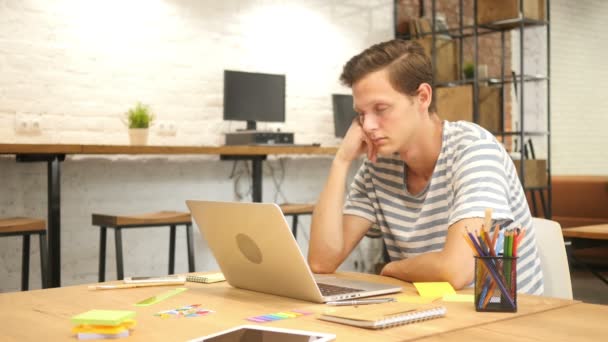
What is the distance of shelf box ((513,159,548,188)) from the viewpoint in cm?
574

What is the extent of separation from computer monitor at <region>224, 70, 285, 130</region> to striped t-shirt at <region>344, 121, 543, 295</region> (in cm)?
301

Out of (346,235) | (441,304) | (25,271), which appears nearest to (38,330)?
(441,304)

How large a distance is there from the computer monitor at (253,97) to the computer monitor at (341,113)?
22.4 inches

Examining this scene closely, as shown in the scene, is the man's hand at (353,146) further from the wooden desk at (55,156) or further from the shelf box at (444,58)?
the shelf box at (444,58)

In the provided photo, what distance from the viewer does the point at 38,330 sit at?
114 centimetres

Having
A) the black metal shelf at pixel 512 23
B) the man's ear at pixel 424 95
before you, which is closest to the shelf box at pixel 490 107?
the black metal shelf at pixel 512 23

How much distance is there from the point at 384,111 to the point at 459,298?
1.86 feet

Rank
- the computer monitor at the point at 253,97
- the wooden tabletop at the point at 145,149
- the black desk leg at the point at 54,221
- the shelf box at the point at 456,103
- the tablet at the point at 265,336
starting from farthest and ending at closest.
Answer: the shelf box at the point at 456,103, the computer monitor at the point at 253,97, the black desk leg at the point at 54,221, the wooden tabletop at the point at 145,149, the tablet at the point at 265,336

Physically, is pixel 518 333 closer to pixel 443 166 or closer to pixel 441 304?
pixel 441 304

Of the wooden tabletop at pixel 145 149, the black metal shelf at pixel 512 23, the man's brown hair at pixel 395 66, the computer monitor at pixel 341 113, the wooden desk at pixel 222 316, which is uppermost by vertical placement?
the black metal shelf at pixel 512 23

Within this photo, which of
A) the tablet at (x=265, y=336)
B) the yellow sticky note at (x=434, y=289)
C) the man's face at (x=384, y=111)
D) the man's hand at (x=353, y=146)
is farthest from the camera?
the man's hand at (x=353, y=146)

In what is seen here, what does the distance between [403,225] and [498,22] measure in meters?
4.10

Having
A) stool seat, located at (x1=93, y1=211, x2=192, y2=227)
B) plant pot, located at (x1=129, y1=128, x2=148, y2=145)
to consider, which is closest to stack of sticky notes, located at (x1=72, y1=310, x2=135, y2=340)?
stool seat, located at (x1=93, y1=211, x2=192, y2=227)

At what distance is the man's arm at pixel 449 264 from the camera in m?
1.52
